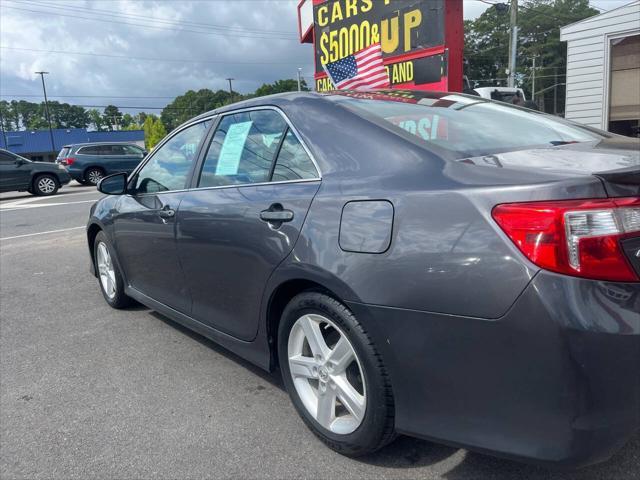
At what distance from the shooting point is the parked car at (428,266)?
5.22 ft

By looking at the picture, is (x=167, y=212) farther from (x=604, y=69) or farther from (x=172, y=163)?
(x=604, y=69)

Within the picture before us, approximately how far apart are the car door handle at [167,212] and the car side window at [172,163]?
6.2 inches

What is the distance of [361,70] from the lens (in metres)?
8.98

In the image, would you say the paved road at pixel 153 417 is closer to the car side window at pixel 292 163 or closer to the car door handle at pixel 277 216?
the car door handle at pixel 277 216

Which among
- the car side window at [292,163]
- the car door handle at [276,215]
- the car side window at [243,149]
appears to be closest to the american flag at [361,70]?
the car side window at [243,149]

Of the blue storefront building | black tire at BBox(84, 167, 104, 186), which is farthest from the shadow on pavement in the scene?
the blue storefront building

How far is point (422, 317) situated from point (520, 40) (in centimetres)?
7554

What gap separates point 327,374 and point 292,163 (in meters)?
0.99

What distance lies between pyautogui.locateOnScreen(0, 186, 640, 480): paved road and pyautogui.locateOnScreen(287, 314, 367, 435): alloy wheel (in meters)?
0.19

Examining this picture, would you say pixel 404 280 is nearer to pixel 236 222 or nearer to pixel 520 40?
pixel 236 222

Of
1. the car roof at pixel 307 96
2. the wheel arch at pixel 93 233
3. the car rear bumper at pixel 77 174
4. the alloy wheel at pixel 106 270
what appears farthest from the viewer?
the car rear bumper at pixel 77 174

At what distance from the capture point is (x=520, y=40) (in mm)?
67938

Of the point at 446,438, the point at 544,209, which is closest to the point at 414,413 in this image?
the point at 446,438

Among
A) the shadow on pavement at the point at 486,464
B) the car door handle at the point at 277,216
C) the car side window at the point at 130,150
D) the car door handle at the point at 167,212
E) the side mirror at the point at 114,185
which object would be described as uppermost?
the car side window at the point at 130,150
